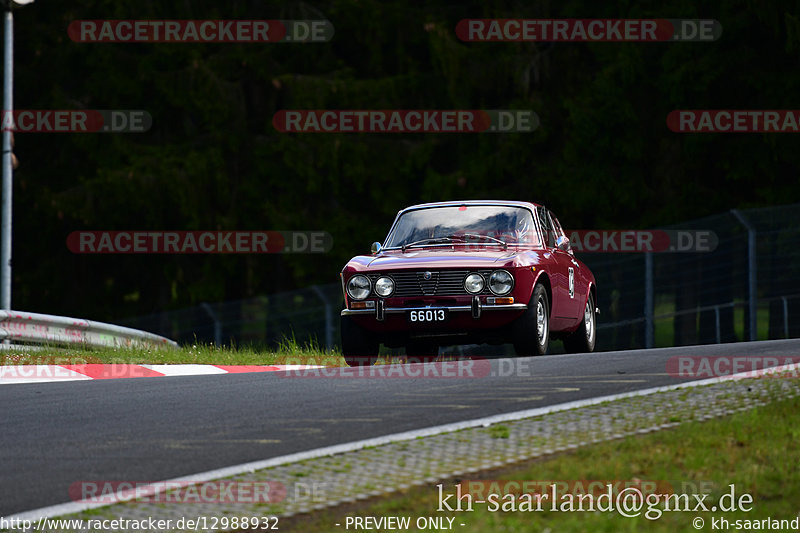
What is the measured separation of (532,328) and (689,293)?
10.4 metres

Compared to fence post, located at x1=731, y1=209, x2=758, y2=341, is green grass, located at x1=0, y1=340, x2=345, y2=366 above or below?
below

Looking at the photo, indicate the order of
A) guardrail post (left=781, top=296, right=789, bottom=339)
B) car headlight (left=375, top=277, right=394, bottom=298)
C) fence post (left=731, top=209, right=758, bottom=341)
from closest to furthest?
car headlight (left=375, top=277, right=394, bottom=298), fence post (left=731, top=209, right=758, bottom=341), guardrail post (left=781, top=296, right=789, bottom=339)

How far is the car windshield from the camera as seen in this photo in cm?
1381

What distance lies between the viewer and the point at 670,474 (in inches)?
240

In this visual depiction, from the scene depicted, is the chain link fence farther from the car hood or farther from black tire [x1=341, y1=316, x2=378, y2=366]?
A: the car hood

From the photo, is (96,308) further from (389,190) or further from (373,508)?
(373,508)

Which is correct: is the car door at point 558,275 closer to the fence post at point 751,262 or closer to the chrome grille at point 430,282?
the chrome grille at point 430,282

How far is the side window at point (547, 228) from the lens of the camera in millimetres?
14387

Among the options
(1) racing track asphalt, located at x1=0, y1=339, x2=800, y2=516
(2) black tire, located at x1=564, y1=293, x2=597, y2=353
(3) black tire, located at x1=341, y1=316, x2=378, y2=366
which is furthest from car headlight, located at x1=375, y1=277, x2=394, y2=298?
(2) black tire, located at x1=564, y1=293, x2=597, y2=353

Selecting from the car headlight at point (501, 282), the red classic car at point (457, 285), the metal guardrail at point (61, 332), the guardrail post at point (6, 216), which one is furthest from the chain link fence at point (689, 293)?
the car headlight at point (501, 282)

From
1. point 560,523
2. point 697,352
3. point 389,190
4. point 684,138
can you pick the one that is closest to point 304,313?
point 389,190

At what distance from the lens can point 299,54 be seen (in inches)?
1277

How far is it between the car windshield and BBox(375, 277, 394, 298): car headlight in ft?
3.79

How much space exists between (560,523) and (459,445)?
1.63 metres
